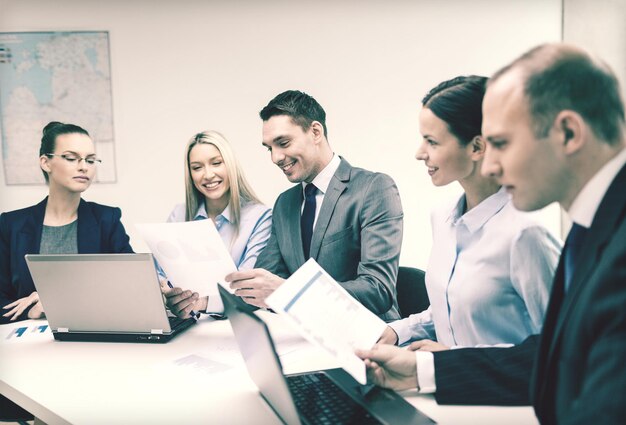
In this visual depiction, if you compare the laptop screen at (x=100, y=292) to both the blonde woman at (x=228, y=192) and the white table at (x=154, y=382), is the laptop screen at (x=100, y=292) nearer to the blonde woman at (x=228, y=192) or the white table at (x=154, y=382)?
the white table at (x=154, y=382)

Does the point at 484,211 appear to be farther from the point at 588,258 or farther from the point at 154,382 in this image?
the point at 154,382

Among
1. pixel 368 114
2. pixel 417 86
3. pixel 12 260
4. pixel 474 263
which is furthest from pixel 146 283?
pixel 417 86

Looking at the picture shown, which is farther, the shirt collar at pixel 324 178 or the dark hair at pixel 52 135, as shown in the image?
the dark hair at pixel 52 135

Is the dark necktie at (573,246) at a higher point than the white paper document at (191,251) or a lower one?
higher

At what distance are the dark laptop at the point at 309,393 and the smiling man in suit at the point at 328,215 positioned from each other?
0.66m

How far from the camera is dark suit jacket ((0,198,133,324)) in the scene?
2.05 meters

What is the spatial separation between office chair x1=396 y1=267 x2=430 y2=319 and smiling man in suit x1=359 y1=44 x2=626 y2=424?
0.99m

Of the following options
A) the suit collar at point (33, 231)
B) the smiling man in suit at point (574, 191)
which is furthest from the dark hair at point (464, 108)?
the suit collar at point (33, 231)

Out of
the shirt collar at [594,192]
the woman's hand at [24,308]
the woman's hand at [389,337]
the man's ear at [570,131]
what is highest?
the man's ear at [570,131]

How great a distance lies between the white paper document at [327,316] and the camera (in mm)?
896

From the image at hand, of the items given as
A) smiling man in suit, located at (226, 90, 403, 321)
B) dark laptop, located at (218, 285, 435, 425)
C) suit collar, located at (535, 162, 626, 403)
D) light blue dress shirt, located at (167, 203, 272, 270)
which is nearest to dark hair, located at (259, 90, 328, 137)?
smiling man in suit, located at (226, 90, 403, 321)

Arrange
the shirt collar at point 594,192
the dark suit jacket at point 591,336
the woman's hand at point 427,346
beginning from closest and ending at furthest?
the dark suit jacket at point 591,336 → the shirt collar at point 594,192 → the woman's hand at point 427,346

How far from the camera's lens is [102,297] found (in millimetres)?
1420

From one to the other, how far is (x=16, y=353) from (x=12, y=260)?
2.68 feet
